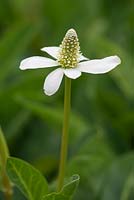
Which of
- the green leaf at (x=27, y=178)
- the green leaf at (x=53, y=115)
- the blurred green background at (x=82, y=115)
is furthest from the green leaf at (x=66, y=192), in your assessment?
the green leaf at (x=53, y=115)

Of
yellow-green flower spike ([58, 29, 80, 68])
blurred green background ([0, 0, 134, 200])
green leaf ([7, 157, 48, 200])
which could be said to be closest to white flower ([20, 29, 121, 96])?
yellow-green flower spike ([58, 29, 80, 68])

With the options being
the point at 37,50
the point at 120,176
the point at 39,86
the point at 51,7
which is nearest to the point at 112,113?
the point at 39,86

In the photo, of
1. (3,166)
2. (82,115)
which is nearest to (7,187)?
(3,166)

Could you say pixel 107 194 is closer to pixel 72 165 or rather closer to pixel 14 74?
pixel 72 165

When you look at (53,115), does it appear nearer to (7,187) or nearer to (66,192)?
(7,187)

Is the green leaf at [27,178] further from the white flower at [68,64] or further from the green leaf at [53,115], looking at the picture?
the green leaf at [53,115]

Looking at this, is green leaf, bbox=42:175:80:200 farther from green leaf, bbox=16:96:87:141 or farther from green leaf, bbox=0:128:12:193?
green leaf, bbox=16:96:87:141
